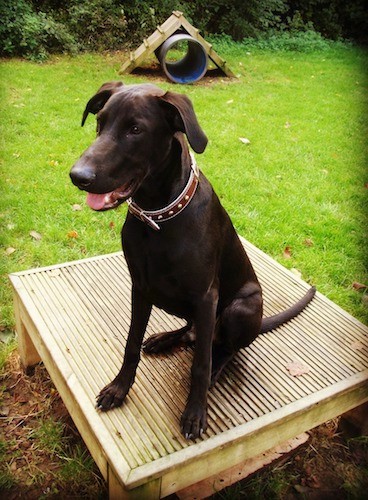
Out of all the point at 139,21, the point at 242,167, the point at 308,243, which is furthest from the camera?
the point at 139,21

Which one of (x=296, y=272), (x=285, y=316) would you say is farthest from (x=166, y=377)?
(x=296, y=272)

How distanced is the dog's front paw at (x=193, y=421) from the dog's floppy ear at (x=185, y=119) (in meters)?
1.04

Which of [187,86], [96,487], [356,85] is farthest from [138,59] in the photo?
[96,487]

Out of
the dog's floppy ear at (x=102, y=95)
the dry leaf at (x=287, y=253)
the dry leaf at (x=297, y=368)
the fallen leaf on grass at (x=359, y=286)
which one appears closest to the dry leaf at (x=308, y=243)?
the dry leaf at (x=287, y=253)

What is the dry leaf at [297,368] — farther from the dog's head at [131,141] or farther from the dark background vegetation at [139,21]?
the dark background vegetation at [139,21]

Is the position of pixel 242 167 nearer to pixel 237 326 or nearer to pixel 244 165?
pixel 244 165

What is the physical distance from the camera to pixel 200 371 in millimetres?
1958

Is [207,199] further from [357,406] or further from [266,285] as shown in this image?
[357,406]

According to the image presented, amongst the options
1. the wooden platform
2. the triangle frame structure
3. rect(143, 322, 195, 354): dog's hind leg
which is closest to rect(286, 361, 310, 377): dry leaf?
the wooden platform

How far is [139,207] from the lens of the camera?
185 centimetres

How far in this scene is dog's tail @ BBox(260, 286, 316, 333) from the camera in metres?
2.57

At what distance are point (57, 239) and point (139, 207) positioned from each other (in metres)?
2.06

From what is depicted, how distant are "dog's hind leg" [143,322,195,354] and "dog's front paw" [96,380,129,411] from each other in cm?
38

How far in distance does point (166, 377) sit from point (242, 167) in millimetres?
3322
